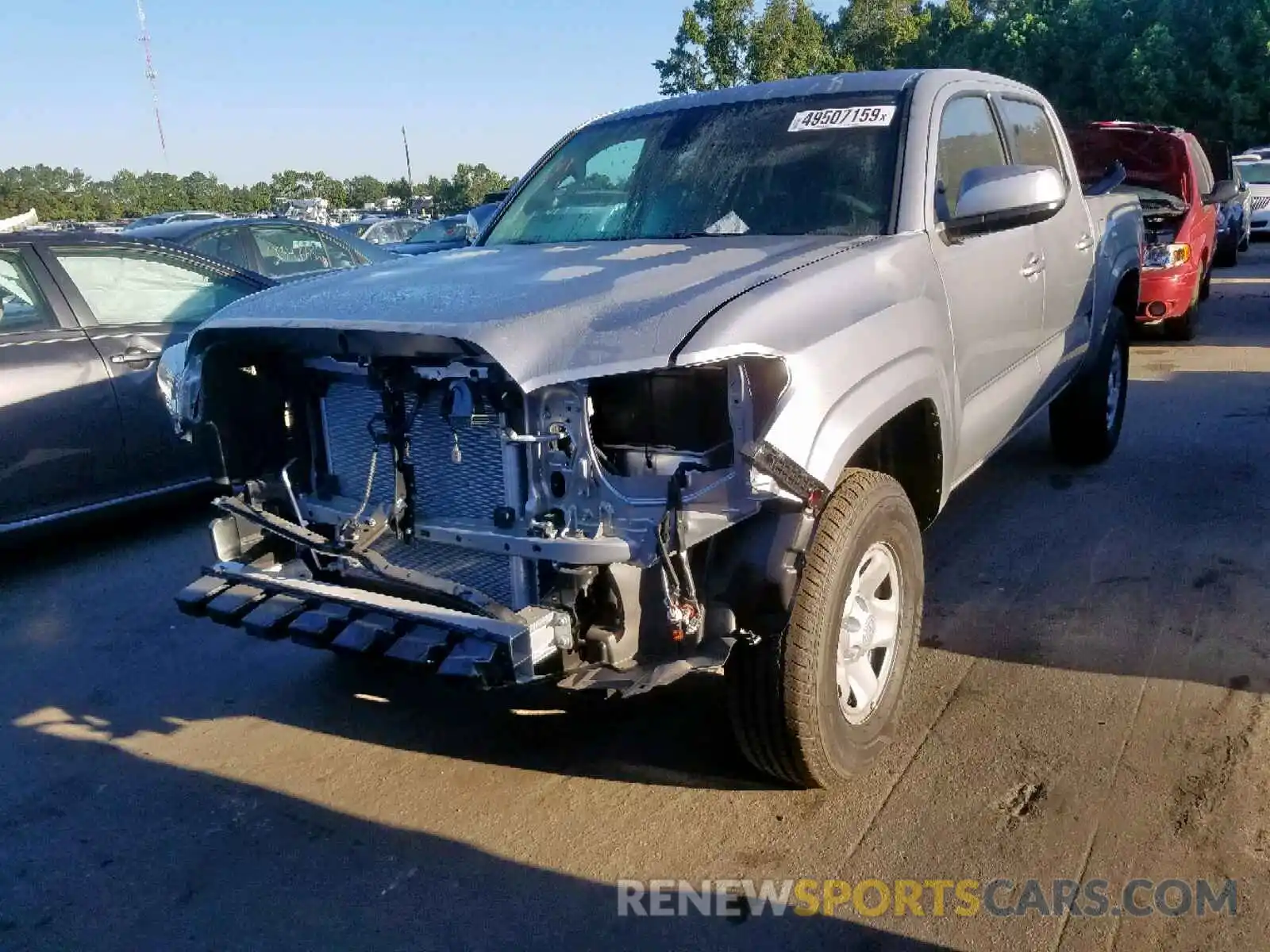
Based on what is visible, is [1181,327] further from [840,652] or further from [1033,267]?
[840,652]

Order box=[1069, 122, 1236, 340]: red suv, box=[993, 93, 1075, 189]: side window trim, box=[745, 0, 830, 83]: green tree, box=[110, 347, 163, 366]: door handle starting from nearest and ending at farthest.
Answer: box=[993, 93, 1075, 189]: side window trim
box=[110, 347, 163, 366]: door handle
box=[1069, 122, 1236, 340]: red suv
box=[745, 0, 830, 83]: green tree

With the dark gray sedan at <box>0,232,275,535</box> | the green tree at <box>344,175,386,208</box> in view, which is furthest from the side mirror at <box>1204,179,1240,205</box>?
the green tree at <box>344,175,386,208</box>

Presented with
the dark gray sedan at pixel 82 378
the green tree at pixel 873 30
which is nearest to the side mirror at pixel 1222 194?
the dark gray sedan at pixel 82 378

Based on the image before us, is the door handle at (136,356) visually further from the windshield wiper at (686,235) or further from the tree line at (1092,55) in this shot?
the tree line at (1092,55)

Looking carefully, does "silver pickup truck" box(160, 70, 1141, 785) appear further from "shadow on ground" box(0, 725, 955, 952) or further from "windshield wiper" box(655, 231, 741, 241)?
"shadow on ground" box(0, 725, 955, 952)

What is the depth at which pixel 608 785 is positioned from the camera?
10.7 feet

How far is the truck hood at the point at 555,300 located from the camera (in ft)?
8.55

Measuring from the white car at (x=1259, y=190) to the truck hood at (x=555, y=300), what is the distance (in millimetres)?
20289

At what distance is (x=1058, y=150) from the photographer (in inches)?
210

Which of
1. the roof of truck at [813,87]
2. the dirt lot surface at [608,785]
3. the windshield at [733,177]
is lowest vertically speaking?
the dirt lot surface at [608,785]

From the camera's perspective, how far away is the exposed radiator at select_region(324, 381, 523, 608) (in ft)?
9.75

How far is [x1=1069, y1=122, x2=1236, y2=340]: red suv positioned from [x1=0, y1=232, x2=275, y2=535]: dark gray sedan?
7.58 m

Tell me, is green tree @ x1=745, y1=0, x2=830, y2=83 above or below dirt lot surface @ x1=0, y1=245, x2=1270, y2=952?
above

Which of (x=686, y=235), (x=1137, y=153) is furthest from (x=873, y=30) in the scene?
(x=686, y=235)
